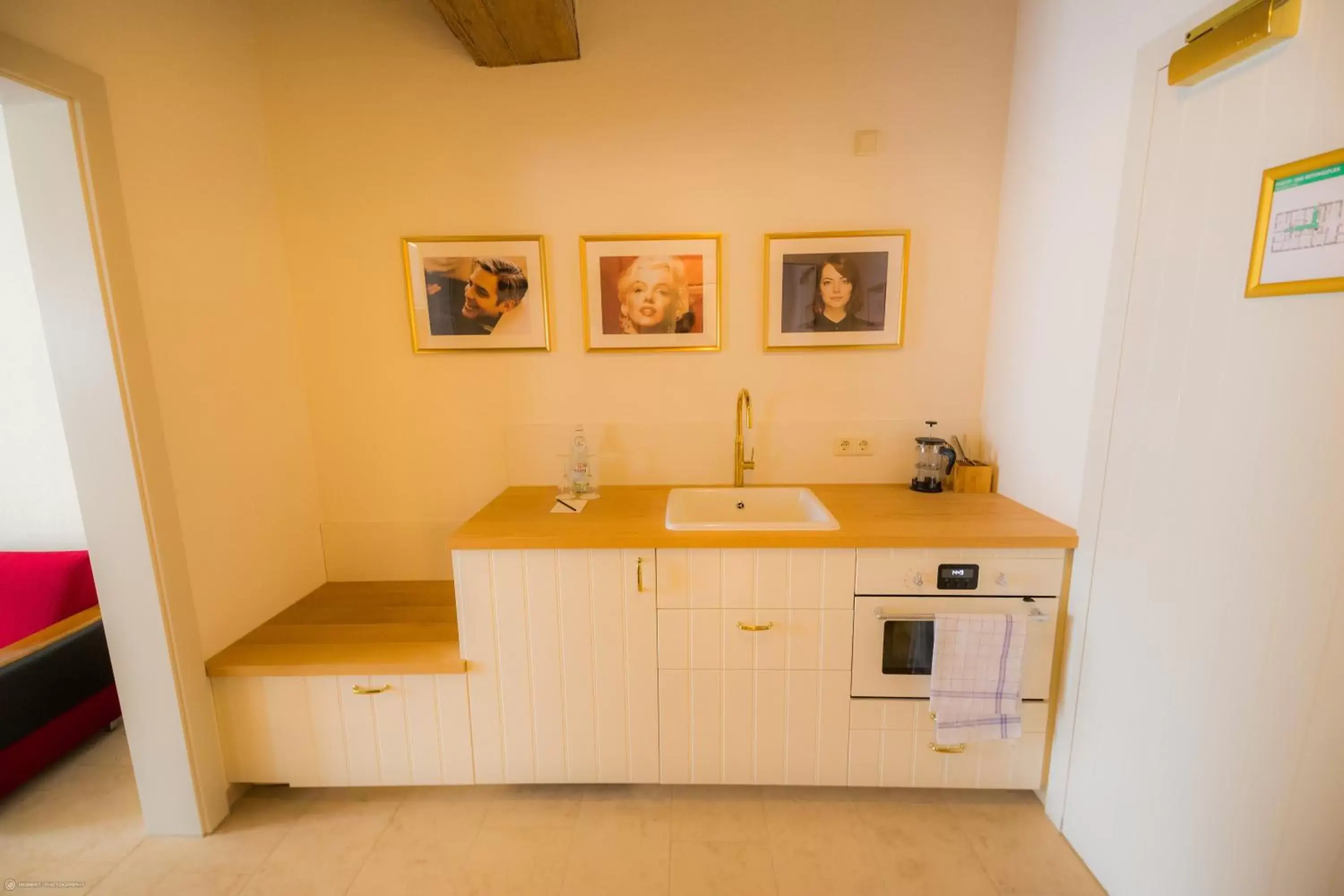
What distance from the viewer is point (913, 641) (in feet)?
5.48

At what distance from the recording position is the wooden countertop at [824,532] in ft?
5.29

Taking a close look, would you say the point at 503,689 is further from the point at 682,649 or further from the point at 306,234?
the point at 306,234

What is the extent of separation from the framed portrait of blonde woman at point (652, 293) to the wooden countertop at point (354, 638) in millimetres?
1192

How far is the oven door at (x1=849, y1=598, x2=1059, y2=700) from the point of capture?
164cm

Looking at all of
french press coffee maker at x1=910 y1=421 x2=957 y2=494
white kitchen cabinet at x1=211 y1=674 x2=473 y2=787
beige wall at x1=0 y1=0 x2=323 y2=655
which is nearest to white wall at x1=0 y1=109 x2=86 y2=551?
beige wall at x1=0 y1=0 x2=323 y2=655

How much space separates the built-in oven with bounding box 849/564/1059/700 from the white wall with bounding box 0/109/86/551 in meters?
3.04

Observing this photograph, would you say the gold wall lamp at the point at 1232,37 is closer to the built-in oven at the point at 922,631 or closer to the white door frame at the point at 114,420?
the built-in oven at the point at 922,631

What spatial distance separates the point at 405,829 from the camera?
172 centimetres

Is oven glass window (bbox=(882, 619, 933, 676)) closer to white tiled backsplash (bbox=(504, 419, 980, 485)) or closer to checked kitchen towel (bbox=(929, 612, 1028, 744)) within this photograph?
checked kitchen towel (bbox=(929, 612, 1028, 744))

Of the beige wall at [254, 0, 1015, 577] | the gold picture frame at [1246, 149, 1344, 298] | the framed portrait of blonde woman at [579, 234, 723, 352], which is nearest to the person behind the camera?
the gold picture frame at [1246, 149, 1344, 298]

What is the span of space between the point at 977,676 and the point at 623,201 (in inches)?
80.0

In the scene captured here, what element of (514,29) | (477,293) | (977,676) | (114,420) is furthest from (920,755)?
(514,29)

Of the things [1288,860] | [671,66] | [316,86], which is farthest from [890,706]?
[316,86]

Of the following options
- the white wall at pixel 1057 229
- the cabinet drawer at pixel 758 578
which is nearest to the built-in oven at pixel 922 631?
the cabinet drawer at pixel 758 578
